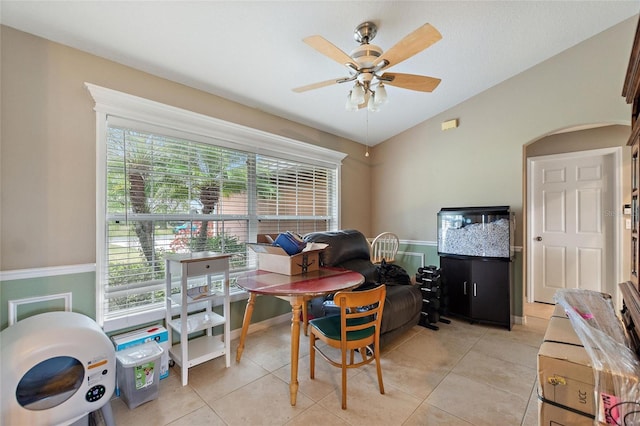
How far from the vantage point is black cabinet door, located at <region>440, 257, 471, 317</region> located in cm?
331

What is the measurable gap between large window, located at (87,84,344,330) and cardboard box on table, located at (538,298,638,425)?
2.57 meters

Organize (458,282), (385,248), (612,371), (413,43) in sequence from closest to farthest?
(612,371) → (413,43) → (458,282) → (385,248)

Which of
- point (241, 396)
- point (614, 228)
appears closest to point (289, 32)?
point (241, 396)

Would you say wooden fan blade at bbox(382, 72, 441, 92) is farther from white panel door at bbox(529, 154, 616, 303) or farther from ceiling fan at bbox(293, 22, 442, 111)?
white panel door at bbox(529, 154, 616, 303)

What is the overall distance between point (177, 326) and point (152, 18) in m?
2.26

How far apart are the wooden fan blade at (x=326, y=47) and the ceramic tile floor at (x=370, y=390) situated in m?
2.33

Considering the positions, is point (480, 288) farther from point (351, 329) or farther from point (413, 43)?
point (413, 43)

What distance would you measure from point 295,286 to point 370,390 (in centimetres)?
97

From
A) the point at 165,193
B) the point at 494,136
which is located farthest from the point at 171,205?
the point at 494,136

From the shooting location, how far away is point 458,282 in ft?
11.1

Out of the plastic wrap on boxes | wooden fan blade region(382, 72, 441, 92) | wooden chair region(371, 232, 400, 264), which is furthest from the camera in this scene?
wooden chair region(371, 232, 400, 264)

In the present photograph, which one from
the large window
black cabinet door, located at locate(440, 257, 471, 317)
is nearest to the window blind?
the large window

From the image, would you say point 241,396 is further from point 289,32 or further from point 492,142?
point 492,142

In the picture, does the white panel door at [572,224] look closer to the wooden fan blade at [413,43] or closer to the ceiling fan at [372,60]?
the ceiling fan at [372,60]
